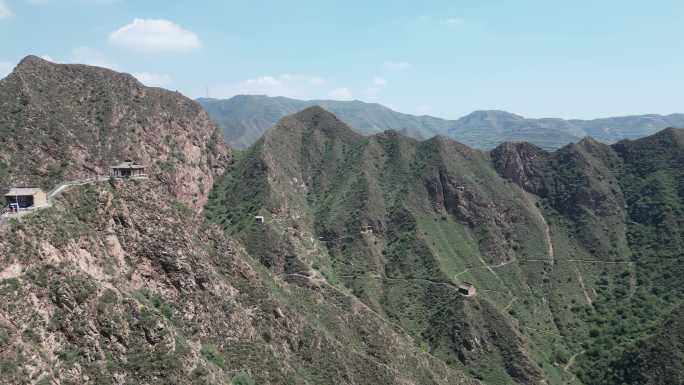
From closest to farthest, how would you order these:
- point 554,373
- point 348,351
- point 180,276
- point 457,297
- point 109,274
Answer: point 109,274
point 180,276
point 348,351
point 554,373
point 457,297

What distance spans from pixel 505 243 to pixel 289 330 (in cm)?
11369

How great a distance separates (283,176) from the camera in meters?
177

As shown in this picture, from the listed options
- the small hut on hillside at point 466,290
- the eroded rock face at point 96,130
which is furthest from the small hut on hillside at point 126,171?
the small hut on hillside at point 466,290

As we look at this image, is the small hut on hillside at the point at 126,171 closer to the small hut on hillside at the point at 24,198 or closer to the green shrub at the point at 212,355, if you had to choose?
the small hut on hillside at the point at 24,198

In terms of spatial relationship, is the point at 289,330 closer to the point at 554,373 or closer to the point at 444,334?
the point at 444,334

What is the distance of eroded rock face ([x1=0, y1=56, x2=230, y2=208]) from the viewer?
10606 cm

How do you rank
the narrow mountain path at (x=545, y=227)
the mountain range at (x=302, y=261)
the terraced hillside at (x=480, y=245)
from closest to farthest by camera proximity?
the mountain range at (x=302, y=261) < the terraced hillside at (x=480, y=245) < the narrow mountain path at (x=545, y=227)

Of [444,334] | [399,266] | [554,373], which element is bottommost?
[554,373]

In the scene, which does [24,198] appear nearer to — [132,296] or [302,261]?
[132,296]

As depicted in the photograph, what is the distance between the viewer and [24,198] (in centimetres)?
5934

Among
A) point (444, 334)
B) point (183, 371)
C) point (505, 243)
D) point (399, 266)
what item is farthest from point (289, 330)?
point (505, 243)

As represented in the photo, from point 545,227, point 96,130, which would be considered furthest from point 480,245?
point 96,130

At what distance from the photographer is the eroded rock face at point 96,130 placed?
348 feet

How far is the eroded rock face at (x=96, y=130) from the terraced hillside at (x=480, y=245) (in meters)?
16.3
